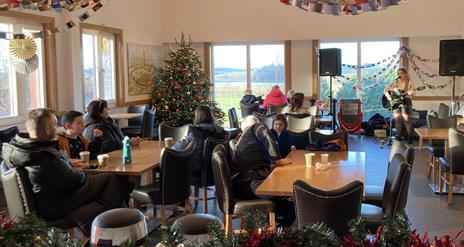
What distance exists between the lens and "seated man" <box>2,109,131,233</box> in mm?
3395

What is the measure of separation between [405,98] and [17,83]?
7178 millimetres

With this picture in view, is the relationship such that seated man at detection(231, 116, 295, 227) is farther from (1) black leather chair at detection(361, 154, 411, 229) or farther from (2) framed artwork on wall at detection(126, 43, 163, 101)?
(2) framed artwork on wall at detection(126, 43, 163, 101)

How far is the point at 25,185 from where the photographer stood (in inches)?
133

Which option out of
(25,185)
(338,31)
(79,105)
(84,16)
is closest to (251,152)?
(25,185)

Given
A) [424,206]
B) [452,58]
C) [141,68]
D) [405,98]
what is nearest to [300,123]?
[424,206]

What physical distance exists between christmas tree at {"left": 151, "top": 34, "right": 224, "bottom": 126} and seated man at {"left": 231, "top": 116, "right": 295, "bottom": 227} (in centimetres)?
660

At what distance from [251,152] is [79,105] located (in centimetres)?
518

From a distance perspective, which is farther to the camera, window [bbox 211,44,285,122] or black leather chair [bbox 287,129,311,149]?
window [bbox 211,44,285,122]

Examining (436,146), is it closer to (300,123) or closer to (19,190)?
(300,123)

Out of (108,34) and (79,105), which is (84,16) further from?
(108,34)

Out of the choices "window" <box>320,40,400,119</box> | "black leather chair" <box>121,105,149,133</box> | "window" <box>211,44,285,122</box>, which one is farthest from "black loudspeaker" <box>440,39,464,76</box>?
"black leather chair" <box>121,105,149,133</box>

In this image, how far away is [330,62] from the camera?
35.2 ft

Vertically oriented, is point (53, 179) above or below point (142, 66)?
below

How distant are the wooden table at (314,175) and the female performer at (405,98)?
5.70 m
